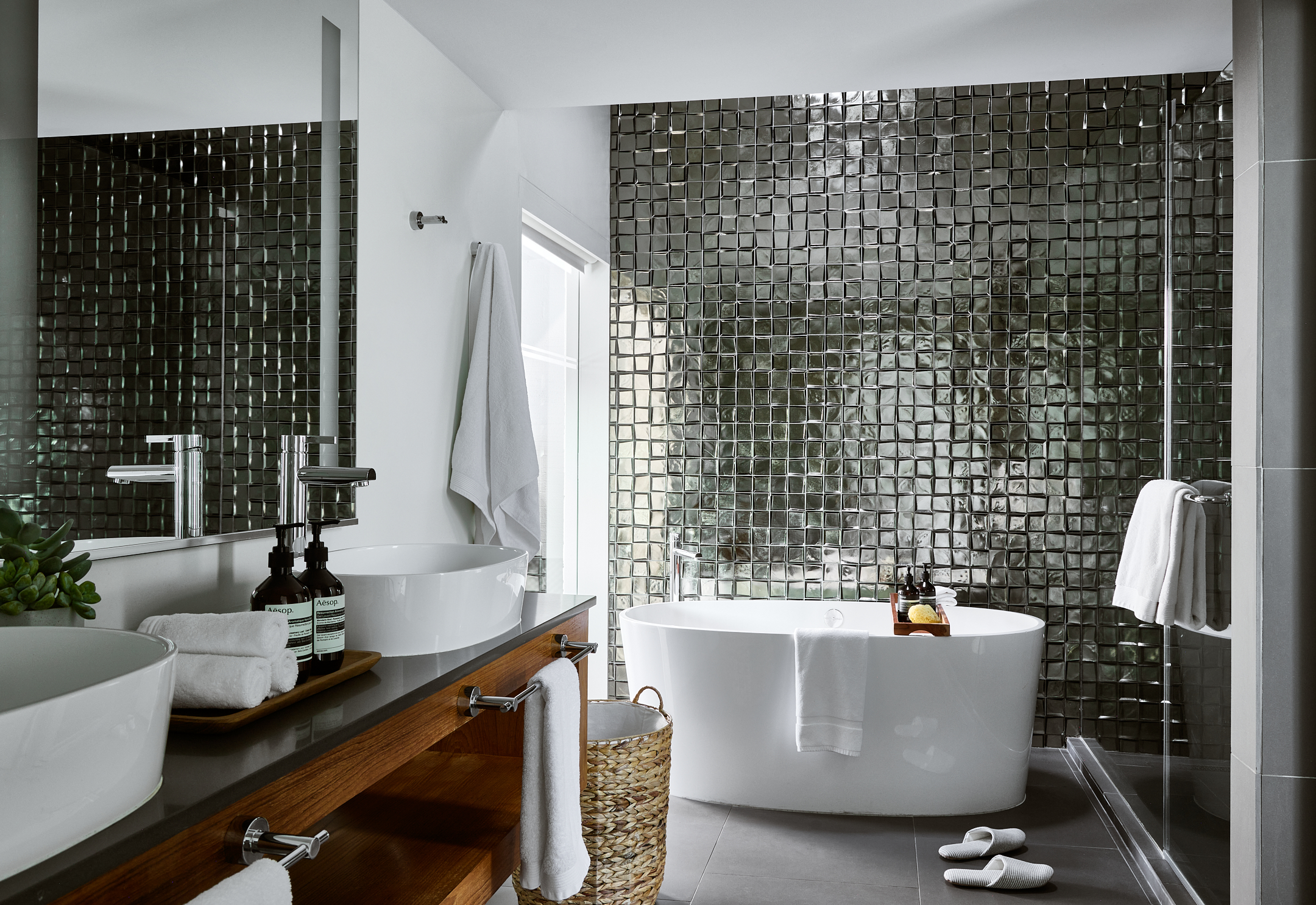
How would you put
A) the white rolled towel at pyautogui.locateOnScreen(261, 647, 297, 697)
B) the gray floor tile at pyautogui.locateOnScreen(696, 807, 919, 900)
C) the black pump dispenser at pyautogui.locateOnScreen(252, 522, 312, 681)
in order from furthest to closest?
1. the gray floor tile at pyautogui.locateOnScreen(696, 807, 919, 900)
2. the black pump dispenser at pyautogui.locateOnScreen(252, 522, 312, 681)
3. the white rolled towel at pyautogui.locateOnScreen(261, 647, 297, 697)

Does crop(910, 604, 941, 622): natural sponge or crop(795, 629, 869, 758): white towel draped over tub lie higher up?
crop(910, 604, 941, 622): natural sponge

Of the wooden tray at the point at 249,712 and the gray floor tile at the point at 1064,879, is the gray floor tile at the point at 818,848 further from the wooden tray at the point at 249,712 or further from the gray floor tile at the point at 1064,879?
the wooden tray at the point at 249,712

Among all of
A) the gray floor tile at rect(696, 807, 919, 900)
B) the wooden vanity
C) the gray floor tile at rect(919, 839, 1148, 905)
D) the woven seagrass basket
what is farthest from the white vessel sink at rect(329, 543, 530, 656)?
the gray floor tile at rect(919, 839, 1148, 905)

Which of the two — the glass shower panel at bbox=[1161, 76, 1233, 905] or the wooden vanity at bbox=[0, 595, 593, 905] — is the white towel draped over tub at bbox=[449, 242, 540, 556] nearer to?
the wooden vanity at bbox=[0, 595, 593, 905]

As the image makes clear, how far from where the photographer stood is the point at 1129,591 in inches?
114

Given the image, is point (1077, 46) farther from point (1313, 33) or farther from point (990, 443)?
point (990, 443)

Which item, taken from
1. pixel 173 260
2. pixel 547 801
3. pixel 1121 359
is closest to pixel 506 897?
pixel 547 801

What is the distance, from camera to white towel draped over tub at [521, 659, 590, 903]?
5.23 ft

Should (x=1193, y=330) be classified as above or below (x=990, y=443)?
above

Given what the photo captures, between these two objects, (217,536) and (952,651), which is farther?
(952,651)

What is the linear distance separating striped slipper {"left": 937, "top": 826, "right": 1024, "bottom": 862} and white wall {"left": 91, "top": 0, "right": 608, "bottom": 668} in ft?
5.79

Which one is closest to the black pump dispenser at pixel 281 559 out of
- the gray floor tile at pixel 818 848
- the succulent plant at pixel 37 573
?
the succulent plant at pixel 37 573

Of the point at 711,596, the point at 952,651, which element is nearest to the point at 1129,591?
the point at 952,651

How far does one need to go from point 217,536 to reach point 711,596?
110 inches
